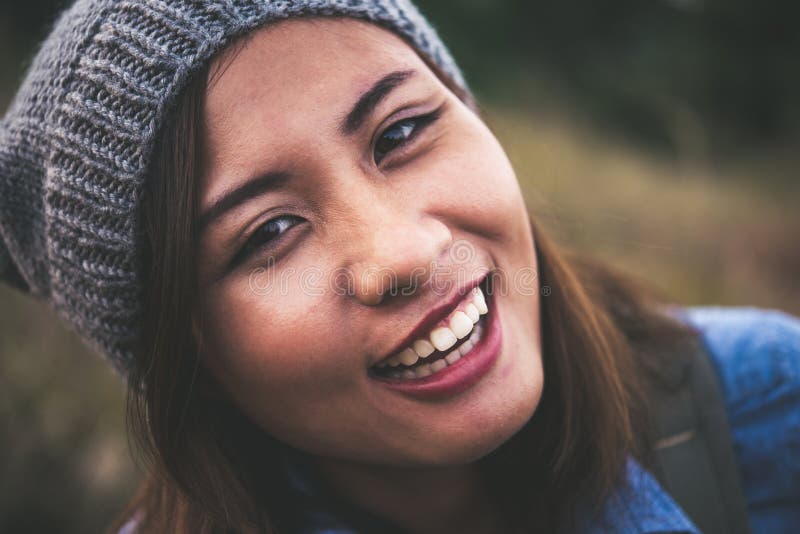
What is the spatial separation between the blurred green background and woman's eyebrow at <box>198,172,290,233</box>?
916 millimetres

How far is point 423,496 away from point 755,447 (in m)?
1.00

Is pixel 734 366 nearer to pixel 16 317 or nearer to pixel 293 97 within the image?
pixel 293 97

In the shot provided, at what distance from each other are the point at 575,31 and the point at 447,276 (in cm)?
1583

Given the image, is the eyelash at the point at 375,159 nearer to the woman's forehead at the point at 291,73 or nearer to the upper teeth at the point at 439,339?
the woman's forehead at the point at 291,73

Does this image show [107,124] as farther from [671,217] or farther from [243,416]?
[671,217]

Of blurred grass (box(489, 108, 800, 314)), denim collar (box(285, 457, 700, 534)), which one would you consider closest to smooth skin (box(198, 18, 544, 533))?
denim collar (box(285, 457, 700, 534))

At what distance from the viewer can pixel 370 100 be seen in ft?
4.31

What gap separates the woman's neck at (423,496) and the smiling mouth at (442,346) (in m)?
0.45

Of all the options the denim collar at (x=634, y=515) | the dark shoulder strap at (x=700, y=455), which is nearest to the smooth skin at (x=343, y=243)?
the denim collar at (x=634, y=515)

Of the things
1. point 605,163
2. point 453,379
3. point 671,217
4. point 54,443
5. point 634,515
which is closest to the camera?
point 453,379

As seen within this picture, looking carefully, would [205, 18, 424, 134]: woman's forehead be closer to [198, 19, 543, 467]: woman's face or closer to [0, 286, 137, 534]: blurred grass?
[198, 19, 543, 467]: woman's face

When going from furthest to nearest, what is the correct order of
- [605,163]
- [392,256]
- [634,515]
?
[605,163] → [634,515] → [392,256]

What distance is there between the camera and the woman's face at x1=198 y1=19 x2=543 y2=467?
4.08 feet

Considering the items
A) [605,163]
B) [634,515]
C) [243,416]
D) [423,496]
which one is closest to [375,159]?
[243,416]
